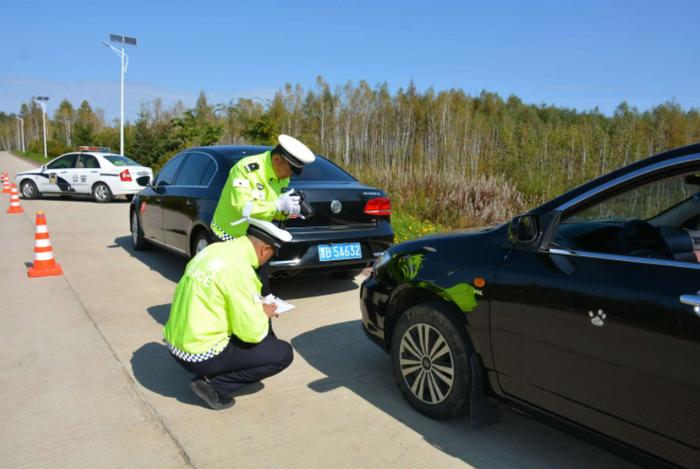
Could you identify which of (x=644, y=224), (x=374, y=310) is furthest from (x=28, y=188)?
(x=644, y=224)

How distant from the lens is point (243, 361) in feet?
10.9

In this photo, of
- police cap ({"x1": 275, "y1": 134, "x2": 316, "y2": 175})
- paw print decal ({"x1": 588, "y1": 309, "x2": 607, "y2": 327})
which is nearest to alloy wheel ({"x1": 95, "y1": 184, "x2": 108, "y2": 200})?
police cap ({"x1": 275, "y1": 134, "x2": 316, "y2": 175})

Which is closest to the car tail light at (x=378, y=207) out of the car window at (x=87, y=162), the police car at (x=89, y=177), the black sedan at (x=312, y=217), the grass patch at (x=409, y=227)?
the black sedan at (x=312, y=217)

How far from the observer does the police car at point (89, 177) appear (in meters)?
16.1

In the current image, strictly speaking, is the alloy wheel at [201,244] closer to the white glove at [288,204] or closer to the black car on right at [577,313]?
the white glove at [288,204]

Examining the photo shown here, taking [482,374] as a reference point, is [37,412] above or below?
below

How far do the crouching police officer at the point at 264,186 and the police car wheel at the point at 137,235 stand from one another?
177 inches

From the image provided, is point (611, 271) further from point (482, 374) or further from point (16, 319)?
point (16, 319)

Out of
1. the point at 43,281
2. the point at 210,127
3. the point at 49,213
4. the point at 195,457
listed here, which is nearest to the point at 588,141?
the point at 210,127

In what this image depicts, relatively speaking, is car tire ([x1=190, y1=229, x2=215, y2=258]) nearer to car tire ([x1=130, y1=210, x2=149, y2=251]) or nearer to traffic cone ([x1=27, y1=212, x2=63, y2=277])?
traffic cone ([x1=27, y1=212, x2=63, y2=277])

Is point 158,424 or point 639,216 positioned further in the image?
point 158,424

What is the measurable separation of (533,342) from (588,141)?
22689 mm

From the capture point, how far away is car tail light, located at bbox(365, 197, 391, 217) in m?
5.61

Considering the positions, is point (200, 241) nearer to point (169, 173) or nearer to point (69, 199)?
point (169, 173)
